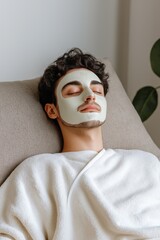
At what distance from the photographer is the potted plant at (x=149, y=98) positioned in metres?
1.91

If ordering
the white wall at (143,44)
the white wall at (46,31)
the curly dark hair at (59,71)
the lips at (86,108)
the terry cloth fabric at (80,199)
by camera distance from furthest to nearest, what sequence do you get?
1. the white wall at (143,44)
2. the white wall at (46,31)
3. the curly dark hair at (59,71)
4. the lips at (86,108)
5. the terry cloth fabric at (80,199)

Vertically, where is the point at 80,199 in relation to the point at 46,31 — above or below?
below

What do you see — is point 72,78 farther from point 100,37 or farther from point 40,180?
point 100,37

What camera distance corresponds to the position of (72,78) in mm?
1389

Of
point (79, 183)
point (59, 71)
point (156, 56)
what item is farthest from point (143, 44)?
point (79, 183)

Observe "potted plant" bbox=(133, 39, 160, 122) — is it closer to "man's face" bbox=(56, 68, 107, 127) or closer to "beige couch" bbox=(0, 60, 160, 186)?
"beige couch" bbox=(0, 60, 160, 186)

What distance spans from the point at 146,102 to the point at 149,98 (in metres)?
0.02

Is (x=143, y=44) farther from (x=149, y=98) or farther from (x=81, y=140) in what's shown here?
(x=81, y=140)

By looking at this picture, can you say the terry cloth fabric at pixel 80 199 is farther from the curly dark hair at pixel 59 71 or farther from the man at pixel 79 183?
the curly dark hair at pixel 59 71

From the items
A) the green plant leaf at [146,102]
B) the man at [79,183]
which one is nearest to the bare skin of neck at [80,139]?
the man at [79,183]

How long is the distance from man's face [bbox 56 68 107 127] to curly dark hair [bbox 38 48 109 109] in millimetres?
33

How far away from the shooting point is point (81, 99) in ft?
4.42

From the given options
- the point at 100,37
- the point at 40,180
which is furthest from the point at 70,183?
the point at 100,37

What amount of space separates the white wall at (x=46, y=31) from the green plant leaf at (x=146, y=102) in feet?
1.24
